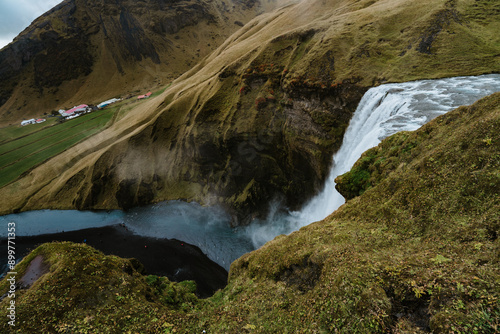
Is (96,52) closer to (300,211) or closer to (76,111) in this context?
→ (76,111)

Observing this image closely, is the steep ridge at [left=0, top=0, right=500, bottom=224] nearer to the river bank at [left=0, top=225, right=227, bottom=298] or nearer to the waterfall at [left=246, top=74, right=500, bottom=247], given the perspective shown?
the waterfall at [left=246, top=74, right=500, bottom=247]

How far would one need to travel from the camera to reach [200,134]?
50.9 metres

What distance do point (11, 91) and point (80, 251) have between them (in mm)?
185416

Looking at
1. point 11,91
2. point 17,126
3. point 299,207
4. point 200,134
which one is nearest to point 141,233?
point 200,134

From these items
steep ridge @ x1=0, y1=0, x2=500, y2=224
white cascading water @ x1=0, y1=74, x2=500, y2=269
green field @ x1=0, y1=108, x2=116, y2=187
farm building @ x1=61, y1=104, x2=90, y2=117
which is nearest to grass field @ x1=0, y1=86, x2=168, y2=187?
green field @ x1=0, y1=108, x2=116, y2=187

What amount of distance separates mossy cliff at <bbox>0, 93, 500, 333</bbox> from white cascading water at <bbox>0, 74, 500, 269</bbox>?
29.1 ft

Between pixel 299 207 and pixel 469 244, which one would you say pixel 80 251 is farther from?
Answer: pixel 299 207

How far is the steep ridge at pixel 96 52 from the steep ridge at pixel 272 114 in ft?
284

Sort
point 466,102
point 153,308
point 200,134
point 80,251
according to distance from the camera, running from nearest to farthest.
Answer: point 153,308 < point 80,251 < point 466,102 < point 200,134

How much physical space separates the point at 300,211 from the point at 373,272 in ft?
108

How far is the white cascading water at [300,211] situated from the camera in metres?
20.8

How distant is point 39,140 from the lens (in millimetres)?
86500

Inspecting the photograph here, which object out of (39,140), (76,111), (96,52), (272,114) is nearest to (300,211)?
(272,114)

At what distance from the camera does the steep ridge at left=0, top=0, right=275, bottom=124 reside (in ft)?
441
